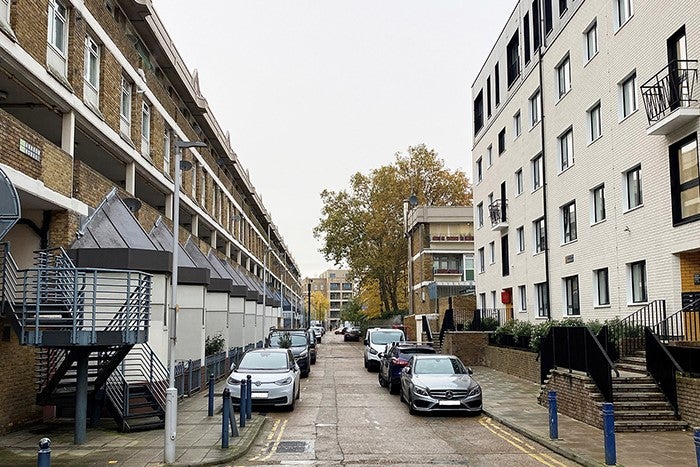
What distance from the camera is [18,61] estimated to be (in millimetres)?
14047

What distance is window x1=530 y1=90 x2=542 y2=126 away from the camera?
2969 cm

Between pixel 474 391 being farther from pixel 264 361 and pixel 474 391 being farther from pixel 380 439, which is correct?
pixel 264 361

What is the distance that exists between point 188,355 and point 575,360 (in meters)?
13.0

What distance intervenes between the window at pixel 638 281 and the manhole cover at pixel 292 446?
1134cm

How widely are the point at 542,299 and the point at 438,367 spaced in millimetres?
12387

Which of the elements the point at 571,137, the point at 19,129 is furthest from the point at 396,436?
the point at 571,137

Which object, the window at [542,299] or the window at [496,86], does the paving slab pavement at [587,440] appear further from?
the window at [496,86]

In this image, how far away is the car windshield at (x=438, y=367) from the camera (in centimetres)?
1856

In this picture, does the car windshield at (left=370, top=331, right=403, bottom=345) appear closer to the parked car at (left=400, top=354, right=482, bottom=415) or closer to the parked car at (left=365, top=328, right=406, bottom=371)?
the parked car at (left=365, top=328, right=406, bottom=371)

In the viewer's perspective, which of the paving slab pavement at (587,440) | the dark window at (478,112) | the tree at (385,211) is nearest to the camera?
the paving slab pavement at (587,440)

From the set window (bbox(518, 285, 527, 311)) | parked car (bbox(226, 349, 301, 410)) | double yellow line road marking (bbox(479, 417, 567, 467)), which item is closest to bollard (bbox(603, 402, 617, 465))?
double yellow line road marking (bbox(479, 417, 567, 467))

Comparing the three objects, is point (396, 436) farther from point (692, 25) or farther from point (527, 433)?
point (692, 25)

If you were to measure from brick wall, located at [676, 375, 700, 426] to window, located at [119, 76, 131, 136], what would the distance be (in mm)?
17108

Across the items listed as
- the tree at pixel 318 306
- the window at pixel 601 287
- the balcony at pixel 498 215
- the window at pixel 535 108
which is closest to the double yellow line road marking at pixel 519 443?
the window at pixel 601 287
